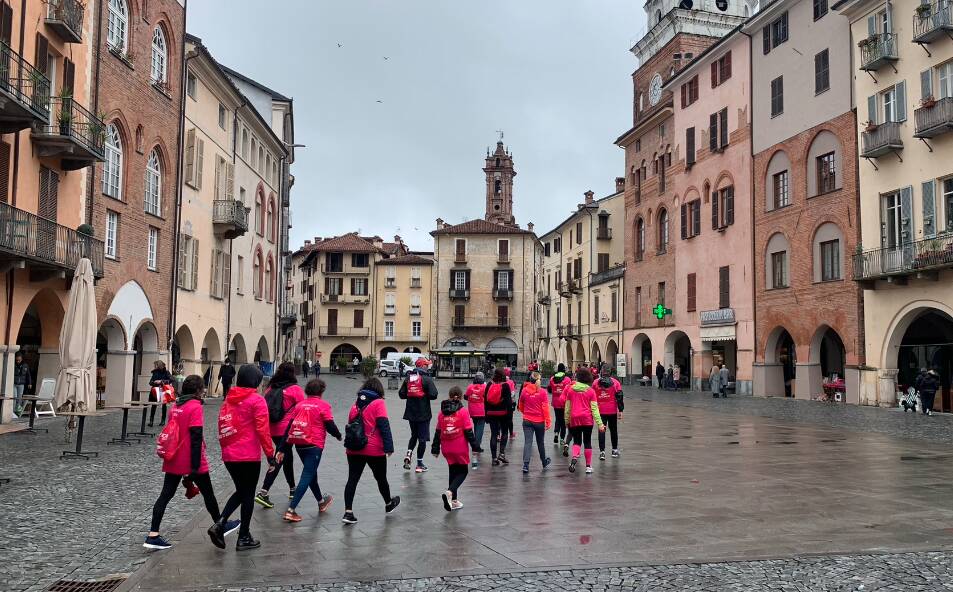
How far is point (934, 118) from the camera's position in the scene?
26.3 meters

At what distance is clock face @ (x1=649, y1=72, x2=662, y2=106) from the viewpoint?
5300 cm

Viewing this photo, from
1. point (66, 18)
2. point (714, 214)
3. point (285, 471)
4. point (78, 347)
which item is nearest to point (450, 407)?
point (285, 471)

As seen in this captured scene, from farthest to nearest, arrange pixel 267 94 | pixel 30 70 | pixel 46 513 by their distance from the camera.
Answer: pixel 267 94 < pixel 30 70 < pixel 46 513

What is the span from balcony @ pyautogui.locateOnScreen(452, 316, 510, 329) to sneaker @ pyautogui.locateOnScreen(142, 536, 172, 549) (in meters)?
72.7

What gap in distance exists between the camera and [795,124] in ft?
115

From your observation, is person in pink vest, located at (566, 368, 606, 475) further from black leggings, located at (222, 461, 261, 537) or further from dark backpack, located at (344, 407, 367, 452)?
black leggings, located at (222, 461, 261, 537)

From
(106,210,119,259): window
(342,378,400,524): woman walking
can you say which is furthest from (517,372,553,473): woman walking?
(106,210,119,259): window

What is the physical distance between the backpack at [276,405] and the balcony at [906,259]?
2269 cm

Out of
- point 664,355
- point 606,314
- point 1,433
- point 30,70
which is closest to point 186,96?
point 30,70

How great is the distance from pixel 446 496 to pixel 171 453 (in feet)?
10.7

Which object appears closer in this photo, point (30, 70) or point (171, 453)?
point (171, 453)

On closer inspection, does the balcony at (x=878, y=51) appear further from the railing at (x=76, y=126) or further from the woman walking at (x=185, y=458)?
the woman walking at (x=185, y=458)

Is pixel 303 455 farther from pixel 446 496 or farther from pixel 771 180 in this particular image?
pixel 771 180

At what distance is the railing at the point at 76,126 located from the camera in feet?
69.1
